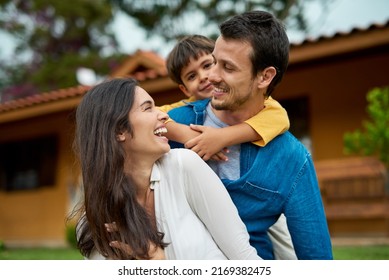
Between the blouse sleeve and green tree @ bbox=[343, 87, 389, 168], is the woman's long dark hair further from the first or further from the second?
green tree @ bbox=[343, 87, 389, 168]

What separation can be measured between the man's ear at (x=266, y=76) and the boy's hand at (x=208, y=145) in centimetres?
19

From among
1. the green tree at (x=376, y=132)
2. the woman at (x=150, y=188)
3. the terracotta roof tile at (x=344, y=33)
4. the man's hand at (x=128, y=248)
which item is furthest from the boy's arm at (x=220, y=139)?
the terracotta roof tile at (x=344, y=33)

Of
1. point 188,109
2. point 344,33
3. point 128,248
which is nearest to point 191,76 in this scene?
point 188,109

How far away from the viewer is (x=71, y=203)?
10617 millimetres

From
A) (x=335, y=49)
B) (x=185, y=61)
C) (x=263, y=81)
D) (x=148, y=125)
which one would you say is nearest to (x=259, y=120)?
(x=263, y=81)

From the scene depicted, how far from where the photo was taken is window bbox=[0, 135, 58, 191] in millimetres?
11180

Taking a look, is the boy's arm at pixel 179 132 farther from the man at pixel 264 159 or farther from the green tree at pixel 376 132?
the green tree at pixel 376 132

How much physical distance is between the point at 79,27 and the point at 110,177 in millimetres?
17021

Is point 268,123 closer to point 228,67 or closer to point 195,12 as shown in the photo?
point 228,67

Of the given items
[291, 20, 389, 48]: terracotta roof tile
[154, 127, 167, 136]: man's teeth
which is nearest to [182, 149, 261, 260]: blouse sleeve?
[154, 127, 167, 136]: man's teeth

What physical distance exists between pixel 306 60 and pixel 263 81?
5.55 metres

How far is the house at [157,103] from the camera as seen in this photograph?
7348 mm

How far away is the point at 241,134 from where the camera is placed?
1870mm
